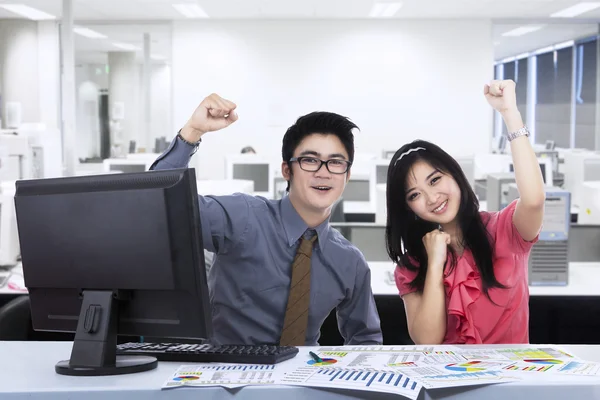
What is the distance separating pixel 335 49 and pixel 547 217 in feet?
28.7

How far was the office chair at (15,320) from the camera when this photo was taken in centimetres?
251

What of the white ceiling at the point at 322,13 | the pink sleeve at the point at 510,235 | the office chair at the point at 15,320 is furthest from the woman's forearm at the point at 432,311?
the white ceiling at the point at 322,13

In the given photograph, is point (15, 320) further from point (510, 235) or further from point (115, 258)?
point (510, 235)

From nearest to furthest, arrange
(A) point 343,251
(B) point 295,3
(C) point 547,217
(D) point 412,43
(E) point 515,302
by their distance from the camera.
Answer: (E) point 515,302
(A) point 343,251
(C) point 547,217
(B) point 295,3
(D) point 412,43

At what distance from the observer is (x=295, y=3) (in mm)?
10133

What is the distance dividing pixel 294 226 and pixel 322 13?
9443mm

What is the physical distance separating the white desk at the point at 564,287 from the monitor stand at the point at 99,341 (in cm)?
184

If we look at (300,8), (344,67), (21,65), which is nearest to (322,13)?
(300,8)

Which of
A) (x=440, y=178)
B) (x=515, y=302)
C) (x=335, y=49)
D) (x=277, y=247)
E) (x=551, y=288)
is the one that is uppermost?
(x=335, y=49)

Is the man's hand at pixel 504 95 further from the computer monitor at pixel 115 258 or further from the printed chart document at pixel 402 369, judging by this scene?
the computer monitor at pixel 115 258

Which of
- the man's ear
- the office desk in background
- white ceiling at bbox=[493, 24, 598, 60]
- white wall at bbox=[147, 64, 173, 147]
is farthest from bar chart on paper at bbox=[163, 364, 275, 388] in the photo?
white wall at bbox=[147, 64, 173, 147]

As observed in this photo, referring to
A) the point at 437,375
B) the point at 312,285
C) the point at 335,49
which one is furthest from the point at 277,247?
the point at 335,49

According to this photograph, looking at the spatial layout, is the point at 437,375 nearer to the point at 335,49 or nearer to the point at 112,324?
the point at 112,324

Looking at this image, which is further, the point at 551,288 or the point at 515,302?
the point at 551,288
